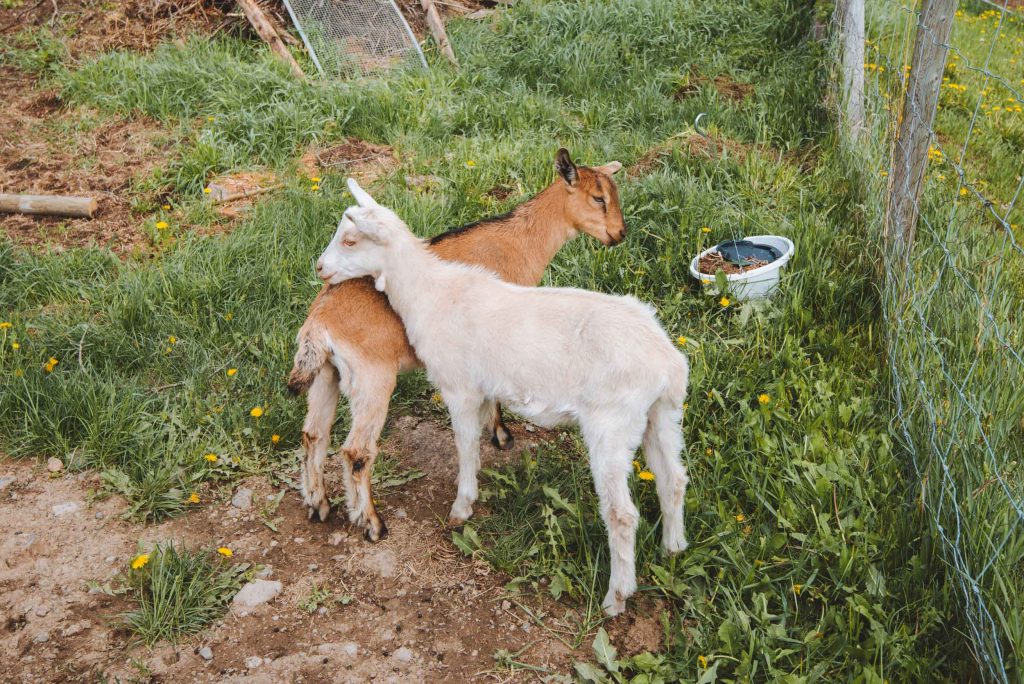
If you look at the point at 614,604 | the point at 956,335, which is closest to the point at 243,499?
the point at 614,604

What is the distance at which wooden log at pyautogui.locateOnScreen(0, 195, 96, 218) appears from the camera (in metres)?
5.73

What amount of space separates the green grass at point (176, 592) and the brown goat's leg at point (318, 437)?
43 centimetres

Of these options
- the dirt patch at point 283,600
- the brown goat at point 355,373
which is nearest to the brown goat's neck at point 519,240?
the brown goat at point 355,373

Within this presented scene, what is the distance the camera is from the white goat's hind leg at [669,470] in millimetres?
3166

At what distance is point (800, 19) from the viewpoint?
8.05 metres

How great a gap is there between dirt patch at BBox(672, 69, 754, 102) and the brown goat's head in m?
2.93

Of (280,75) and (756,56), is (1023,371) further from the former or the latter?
(280,75)

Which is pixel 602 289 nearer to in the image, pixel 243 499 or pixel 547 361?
pixel 547 361

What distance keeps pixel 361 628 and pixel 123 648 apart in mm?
840

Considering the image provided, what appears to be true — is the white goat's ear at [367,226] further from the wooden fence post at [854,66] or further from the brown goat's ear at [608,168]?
the wooden fence post at [854,66]

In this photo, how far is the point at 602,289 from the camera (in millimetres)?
4867

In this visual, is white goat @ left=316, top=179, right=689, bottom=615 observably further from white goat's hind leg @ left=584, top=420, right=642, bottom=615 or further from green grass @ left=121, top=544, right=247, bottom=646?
green grass @ left=121, top=544, right=247, bottom=646

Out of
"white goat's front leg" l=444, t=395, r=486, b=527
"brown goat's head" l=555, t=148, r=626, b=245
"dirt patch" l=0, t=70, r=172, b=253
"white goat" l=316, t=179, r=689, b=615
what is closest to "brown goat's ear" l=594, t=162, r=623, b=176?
"brown goat's head" l=555, t=148, r=626, b=245

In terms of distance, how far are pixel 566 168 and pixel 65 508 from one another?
2961mm
